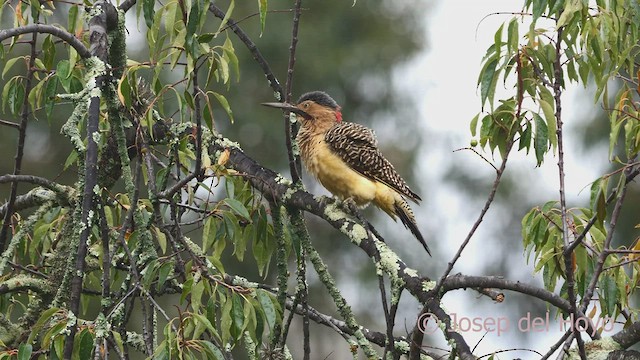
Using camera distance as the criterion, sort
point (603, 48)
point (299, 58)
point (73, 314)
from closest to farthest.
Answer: point (73, 314) → point (603, 48) → point (299, 58)

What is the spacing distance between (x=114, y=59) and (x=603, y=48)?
5.78 feet

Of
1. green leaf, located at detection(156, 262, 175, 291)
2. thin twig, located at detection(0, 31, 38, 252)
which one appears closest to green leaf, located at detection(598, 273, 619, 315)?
green leaf, located at detection(156, 262, 175, 291)

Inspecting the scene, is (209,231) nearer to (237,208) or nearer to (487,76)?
(237,208)

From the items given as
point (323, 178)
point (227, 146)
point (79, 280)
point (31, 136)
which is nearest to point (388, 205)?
point (323, 178)

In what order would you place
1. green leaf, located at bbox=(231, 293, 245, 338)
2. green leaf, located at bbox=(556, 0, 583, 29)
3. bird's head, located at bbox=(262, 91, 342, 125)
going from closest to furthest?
green leaf, located at bbox=(231, 293, 245, 338)
green leaf, located at bbox=(556, 0, 583, 29)
bird's head, located at bbox=(262, 91, 342, 125)

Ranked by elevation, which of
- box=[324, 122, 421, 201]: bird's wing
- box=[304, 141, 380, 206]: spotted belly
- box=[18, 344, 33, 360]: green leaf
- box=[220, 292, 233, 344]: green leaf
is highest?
box=[324, 122, 421, 201]: bird's wing

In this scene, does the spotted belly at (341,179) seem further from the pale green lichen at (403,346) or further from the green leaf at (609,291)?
the green leaf at (609,291)

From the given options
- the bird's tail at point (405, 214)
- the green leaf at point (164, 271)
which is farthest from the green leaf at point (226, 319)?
the bird's tail at point (405, 214)

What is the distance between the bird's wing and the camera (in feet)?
16.9

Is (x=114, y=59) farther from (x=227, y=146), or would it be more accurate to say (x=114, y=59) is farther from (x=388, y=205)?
(x=388, y=205)

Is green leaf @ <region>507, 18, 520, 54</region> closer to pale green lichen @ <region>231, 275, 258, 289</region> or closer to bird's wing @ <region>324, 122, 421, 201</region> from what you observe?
pale green lichen @ <region>231, 275, 258, 289</region>

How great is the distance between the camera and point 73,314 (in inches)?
106

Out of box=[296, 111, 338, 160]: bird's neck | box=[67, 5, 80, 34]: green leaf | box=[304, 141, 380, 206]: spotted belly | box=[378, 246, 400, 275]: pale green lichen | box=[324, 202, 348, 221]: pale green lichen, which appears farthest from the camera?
box=[296, 111, 338, 160]: bird's neck

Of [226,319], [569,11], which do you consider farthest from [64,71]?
[569,11]
